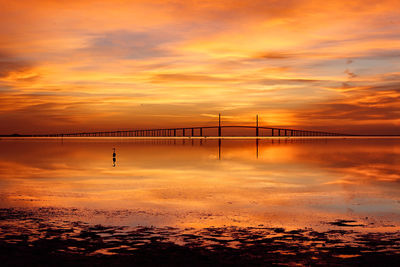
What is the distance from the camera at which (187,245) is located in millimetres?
15039

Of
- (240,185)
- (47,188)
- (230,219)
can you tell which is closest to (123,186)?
(47,188)

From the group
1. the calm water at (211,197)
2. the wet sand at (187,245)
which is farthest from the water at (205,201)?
the wet sand at (187,245)

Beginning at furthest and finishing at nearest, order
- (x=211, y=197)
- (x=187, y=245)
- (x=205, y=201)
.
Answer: (x=211, y=197)
(x=205, y=201)
(x=187, y=245)

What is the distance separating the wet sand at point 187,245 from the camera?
1341 centimetres

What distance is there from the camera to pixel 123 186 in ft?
99.7

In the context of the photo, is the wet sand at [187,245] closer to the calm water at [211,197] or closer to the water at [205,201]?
the water at [205,201]

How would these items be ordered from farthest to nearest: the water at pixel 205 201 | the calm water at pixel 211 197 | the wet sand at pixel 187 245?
the calm water at pixel 211 197 → the water at pixel 205 201 → the wet sand at pixel 187 245

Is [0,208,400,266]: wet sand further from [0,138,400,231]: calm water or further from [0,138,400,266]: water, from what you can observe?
[0,138,400,231]: calm water

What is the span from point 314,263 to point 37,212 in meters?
12.4

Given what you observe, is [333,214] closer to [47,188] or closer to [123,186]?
[123,186]

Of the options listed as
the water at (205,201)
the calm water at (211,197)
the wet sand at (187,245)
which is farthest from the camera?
Answer: the calm water at (211,197)

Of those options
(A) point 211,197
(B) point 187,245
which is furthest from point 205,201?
(B) point 187,245

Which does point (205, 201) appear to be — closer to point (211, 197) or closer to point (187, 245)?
point (211, 197)

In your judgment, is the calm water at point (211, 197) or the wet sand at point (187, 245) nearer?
the wet sand at point (187, 245)
